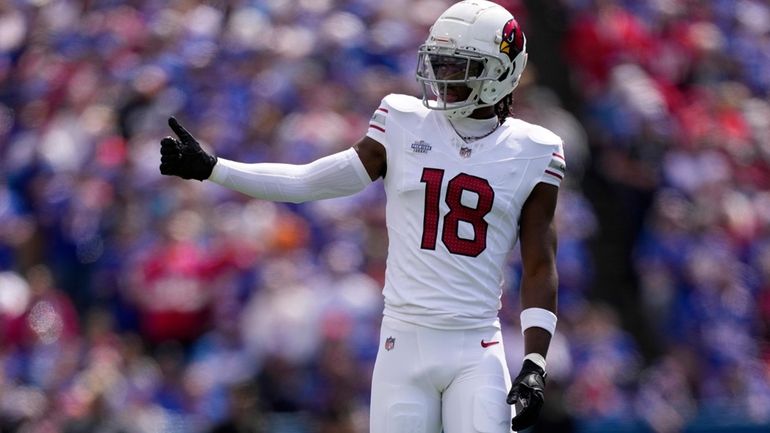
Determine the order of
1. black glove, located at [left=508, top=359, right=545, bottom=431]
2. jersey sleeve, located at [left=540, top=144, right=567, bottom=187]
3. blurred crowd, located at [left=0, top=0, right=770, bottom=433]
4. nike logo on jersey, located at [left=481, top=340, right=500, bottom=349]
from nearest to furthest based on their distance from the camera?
black glove, located at [left=508, top=359, right=545, bottom=431], nike logo on jersey, located at [left=481, top=340, right=500, bottom=349], jersey sleeve, located at [left=540, top=144, right=567, bottom=187], blurred crowd, located at [left=0, top=0, right=770, bottom=433]

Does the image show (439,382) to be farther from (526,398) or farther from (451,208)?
(451,208)

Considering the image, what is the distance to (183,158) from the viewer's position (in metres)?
4.99

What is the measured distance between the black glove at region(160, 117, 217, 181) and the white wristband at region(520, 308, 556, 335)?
3.95 ft

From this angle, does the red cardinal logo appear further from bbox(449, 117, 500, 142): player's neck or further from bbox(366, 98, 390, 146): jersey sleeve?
bbox(366, 98, 390, 146): jersey sleeve

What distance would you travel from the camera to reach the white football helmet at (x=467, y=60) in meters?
5.13

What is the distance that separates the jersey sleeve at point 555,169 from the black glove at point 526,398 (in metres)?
0.69

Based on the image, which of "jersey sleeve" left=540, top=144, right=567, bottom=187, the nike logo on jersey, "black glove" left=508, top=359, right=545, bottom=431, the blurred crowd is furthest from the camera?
the blurred crowd

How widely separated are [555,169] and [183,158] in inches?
50.9

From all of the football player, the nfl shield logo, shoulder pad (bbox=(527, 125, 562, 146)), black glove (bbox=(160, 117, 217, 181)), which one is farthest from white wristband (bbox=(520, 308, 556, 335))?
black glove (bbox=(160, 117, 217, 181))

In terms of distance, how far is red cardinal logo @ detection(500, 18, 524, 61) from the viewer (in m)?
5.21

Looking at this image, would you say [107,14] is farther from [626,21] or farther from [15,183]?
[626,21]

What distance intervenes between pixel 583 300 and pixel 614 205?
1370 mm

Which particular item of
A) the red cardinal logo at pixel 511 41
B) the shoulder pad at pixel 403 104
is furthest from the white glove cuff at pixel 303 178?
the red cardinal logo at pixel 511 41

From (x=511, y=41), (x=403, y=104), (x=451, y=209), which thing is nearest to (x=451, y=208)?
(x=451, y=209)
